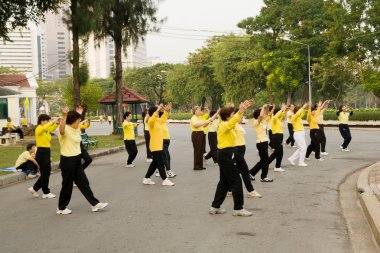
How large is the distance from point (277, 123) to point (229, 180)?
5.07 meters

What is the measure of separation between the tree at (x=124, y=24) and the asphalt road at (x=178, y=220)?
2011 cm

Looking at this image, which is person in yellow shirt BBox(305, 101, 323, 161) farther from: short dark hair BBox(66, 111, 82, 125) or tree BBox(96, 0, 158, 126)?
tree BBox(96, 0, 158, 126)

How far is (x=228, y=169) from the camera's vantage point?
742 cm

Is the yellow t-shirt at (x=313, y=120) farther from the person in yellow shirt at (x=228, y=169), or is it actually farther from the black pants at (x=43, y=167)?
the black pants at (x=43, y=167)

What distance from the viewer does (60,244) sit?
235 inches

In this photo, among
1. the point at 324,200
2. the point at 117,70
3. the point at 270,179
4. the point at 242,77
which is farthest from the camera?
the point at 242,77

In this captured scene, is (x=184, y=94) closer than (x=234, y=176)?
No

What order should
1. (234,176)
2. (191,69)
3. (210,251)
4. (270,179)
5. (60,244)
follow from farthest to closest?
(191,69), (270,179), (234,176), (60,244), (210,251)

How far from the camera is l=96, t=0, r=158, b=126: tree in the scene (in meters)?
30.7

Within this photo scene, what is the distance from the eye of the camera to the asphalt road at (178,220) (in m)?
5.82

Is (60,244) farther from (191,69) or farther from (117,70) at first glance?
(191,69)

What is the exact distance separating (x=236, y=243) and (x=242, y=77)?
53.3 meters

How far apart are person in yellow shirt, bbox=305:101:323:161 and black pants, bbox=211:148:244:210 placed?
776 cm

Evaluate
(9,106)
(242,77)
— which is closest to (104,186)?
(9,106)
